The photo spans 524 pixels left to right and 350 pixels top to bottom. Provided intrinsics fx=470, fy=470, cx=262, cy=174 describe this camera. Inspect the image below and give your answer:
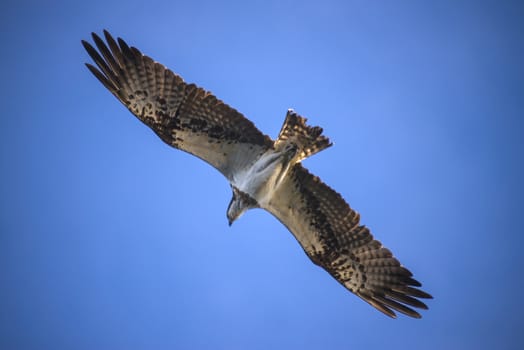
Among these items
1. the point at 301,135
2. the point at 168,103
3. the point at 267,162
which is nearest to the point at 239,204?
the point at 267,162

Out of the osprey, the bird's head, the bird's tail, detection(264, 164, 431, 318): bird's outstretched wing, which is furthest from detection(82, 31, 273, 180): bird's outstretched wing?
detection(264, 164, 431, 318): bird's outstretched wing

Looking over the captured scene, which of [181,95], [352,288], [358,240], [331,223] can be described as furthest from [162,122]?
[352,288]

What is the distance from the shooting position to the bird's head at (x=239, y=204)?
22.6 ft

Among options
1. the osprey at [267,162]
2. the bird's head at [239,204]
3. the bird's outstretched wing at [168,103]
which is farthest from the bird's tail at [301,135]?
the bird's head at [239,204]

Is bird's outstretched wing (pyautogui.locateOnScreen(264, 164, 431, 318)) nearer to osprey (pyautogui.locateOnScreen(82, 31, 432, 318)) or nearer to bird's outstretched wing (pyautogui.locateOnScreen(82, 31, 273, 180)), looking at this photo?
osprey (pyautogui.locateOnScreen(82, 31, 432, 318))

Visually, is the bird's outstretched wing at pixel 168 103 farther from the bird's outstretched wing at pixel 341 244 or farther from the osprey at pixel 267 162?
the bird's outstretched wing at pixel 341 244

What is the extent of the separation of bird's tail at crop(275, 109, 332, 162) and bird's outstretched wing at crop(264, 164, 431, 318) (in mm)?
352

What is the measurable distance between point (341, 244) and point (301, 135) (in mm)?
1759

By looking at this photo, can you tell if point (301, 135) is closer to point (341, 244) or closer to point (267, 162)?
point (267, 162)

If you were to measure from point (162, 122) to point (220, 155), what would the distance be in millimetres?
954

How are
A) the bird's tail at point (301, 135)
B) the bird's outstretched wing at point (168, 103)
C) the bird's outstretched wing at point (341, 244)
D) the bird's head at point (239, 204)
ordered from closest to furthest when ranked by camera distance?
the bird's outstretched wing at point (168, 103)
the bird's tail at point (301, 135)
the bird's outstretched wing at point (341, 244)
the bird's head at point (239, 204)

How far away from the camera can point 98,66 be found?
6.30m

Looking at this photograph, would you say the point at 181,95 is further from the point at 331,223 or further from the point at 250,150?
the point at 331,223

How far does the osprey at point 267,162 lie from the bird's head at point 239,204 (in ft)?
0.05
